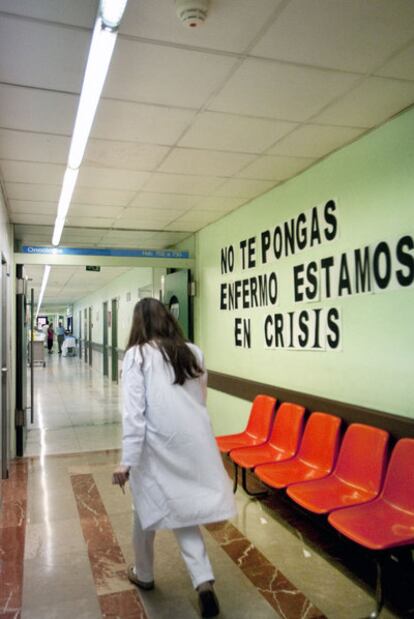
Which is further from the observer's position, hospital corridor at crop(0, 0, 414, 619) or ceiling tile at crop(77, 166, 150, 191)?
ceiling tile at crop(77, 166, 150, 191)

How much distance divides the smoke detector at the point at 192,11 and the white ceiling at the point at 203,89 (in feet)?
0.14

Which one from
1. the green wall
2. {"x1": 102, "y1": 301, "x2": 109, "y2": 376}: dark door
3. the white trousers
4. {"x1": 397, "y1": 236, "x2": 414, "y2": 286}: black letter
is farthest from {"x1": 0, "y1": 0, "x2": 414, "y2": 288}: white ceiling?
{"x1": 102, "y1": 301, "x2": 109, "y2": 376}: dark door

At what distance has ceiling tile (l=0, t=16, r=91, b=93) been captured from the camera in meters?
2.09

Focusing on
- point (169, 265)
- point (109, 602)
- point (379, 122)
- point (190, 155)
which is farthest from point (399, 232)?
point (169, 265)

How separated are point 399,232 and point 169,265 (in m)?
3.69

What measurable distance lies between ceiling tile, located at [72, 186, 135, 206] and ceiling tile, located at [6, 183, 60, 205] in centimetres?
20

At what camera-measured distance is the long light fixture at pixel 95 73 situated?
1933mm

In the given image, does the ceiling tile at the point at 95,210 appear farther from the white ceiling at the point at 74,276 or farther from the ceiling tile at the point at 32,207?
the white ceiling at the point at 74,276

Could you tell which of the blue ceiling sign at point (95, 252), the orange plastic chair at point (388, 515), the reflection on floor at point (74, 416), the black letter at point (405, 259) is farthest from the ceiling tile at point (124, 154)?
the reflection on floor at point (74, 416)

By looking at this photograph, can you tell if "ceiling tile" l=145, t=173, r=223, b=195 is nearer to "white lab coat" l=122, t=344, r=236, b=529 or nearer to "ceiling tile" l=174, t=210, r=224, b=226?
"ceiling tile" l=174, t=210, r=224, b=226

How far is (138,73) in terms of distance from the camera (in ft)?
8.09

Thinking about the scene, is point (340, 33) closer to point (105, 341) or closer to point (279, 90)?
point (279, 90)

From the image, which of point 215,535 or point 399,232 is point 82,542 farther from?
point 399,232

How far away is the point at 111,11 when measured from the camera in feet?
6.28
